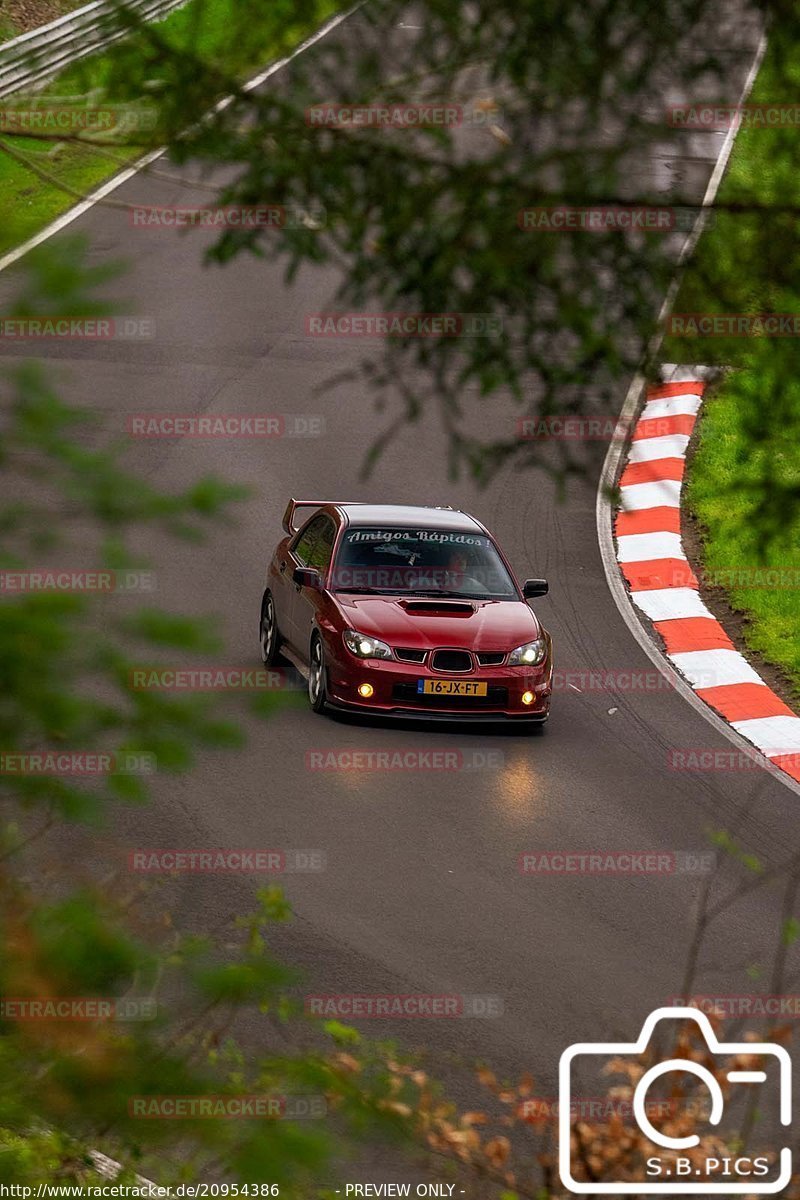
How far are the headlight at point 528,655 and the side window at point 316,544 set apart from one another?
1.96 metres

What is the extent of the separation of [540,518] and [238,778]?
7820mm

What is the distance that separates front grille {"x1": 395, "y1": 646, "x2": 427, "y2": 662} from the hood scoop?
41 cm

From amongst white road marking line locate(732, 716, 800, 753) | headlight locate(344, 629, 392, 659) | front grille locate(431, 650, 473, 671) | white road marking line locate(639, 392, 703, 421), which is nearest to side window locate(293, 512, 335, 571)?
headlight locate(344, 629, 392, 659)

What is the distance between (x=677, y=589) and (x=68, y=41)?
481 inches

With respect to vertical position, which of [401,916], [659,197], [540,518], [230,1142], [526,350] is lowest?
[540,518]

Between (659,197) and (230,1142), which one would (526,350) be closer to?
(659,197)

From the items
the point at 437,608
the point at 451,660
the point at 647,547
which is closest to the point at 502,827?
the point at 451,660

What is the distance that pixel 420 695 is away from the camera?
1277 cm

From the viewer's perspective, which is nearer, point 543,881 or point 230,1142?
point 230,1142

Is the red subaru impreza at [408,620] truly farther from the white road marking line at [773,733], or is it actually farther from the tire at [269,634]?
the white road marking line at [773,733]

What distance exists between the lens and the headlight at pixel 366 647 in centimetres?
1280

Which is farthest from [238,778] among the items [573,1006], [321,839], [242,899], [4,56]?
[4,56]

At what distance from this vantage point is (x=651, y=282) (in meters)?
5.21

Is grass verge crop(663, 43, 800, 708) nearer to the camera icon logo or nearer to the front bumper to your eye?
the camera icon logo
